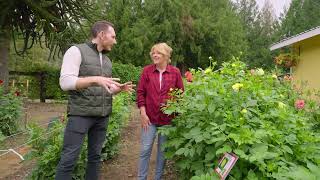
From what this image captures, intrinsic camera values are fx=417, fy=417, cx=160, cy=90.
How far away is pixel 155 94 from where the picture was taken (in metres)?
4.02

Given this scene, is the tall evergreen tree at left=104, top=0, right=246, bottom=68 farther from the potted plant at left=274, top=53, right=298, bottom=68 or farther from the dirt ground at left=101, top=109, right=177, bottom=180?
the dirt ground at left=101, top=109, right=177, bottom=180

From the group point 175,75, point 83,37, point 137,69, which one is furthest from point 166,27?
point 175,75

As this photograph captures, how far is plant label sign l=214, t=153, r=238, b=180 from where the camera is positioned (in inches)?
96.6

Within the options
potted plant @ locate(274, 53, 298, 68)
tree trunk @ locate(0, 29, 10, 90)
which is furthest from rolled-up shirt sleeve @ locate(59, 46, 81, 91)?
tree trunk @ locate(0, 29, 10, 90)

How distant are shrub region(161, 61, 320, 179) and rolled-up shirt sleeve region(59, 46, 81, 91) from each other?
0.80m

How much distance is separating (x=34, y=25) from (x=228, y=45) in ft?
72.8

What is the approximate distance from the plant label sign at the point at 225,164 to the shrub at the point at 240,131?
38mm

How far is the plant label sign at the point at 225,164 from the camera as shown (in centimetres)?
245

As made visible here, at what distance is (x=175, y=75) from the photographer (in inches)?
161

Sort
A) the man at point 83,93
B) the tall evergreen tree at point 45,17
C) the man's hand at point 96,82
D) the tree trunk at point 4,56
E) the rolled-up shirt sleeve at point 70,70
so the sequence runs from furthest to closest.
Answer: the tree trunk at point 4,56, the tall evergreen tree at point 45,17, the man at point 83,93, the rolled-up shirt sleeve at point 70,70, the man's hand at point 96,82

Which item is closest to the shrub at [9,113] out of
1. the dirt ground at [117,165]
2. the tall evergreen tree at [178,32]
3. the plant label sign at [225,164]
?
the dirt ground at [117,165]

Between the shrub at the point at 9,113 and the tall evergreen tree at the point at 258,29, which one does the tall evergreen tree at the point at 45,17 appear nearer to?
the shrub at the point at 9,113

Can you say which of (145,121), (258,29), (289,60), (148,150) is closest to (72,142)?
(145,121)

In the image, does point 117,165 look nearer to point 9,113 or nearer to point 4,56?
point 9,113
